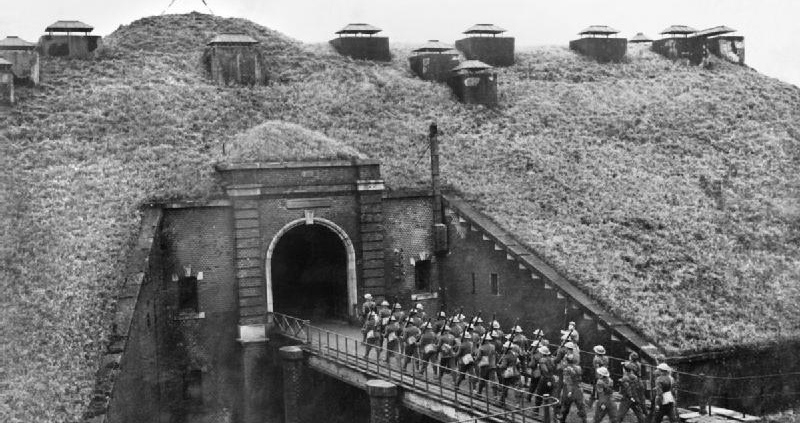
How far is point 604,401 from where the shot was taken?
749 inches

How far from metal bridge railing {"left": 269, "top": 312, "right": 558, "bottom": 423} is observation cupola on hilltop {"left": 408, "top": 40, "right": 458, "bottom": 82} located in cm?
1747

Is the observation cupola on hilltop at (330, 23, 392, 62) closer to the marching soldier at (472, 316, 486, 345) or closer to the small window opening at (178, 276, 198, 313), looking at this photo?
the small window opening at (178, 276, 198, 313)

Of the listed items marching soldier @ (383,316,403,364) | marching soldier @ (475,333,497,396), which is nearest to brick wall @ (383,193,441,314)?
marching soldier @ (383,316,403,364)

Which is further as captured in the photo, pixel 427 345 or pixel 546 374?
pixel 427 345

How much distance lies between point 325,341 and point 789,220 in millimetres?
18841

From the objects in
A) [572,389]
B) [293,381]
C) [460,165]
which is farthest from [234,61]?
[572,389]

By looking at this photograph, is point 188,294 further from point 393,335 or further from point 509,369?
point 509,369

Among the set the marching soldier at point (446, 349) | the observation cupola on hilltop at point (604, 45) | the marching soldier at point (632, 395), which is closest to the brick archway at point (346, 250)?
the marching soldier at point (446, 349)

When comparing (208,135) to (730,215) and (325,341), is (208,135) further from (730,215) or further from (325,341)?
(730,215)

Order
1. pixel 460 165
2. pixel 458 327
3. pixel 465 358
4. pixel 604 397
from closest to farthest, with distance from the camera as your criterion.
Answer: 1. pixel 604 397
2. pixel 465 358
3. pixel 458 327
4. pixel 460 165

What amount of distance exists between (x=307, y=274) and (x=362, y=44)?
49.3 feet

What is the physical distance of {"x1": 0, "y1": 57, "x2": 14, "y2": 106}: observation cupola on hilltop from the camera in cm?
3697

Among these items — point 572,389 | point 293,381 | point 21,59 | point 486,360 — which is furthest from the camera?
point 21,59

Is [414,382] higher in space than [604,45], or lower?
lower
